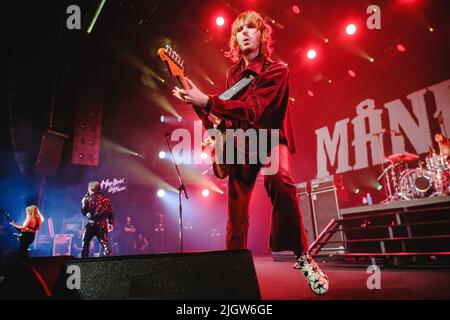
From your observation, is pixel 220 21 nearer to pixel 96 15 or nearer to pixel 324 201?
pixel 96 15

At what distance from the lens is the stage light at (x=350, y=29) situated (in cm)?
770

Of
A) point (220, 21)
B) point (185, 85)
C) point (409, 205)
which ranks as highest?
point (220, 21)

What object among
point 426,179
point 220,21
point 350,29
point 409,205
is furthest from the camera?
point 220,21

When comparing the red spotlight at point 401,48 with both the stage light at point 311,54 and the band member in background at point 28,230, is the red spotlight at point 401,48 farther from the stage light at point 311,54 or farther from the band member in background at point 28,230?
the band member in background at point 28,230

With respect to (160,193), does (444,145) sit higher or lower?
higher

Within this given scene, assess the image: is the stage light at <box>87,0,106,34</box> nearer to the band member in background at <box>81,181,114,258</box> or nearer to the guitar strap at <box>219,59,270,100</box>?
the band member in background at <box>81,181,114,258</box>

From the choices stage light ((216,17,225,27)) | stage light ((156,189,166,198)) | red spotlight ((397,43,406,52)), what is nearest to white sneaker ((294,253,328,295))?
stage light ((216,17,225,27))

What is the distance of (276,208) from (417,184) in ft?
20.1

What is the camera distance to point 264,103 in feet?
6.39

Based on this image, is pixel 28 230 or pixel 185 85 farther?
pixel 28 230

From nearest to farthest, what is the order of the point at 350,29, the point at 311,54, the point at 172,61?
the point at 172,61 < the point at 350,29 < the point at 311,54

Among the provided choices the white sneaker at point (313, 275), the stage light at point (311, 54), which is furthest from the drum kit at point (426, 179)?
the white sneaker at point (313, 275)

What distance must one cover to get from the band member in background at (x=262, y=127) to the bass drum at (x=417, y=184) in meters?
5.70

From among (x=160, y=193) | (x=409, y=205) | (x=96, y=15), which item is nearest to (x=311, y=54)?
(x=409, y=205)
